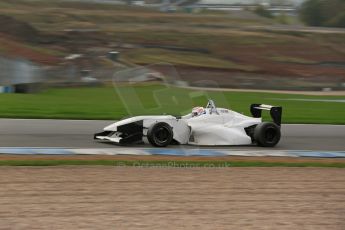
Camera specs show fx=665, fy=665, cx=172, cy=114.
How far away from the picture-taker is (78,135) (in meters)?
14.5

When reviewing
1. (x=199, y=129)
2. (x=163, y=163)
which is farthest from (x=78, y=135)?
(x=163, y=163)

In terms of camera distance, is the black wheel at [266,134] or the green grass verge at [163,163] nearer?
the green grass verge at [163,163]

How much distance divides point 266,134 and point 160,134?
2.28 meters

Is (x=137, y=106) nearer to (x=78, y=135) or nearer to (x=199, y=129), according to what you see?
(x=199, y=129)

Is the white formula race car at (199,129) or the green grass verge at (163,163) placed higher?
the white formula race car at (199,129)

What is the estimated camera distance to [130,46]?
6700 cm

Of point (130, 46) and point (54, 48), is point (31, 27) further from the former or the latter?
point (130, 46)

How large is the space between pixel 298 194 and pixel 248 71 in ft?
192

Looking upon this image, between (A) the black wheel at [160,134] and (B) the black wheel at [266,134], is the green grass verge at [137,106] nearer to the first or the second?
(A) the black wheel at [160,134]

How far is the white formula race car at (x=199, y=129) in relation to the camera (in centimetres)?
1273

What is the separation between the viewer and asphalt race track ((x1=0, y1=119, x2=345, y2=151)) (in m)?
13.2
